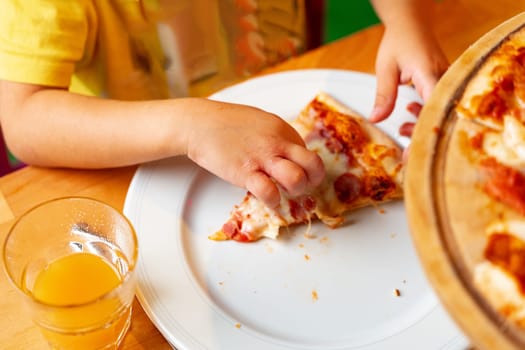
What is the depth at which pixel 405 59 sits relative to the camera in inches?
33.6

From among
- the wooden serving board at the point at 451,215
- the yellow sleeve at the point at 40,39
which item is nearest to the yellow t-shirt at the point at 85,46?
the yellow sleeve at the point at 40,39

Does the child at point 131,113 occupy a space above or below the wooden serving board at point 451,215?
below

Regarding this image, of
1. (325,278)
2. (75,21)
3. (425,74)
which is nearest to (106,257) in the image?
(325,278)

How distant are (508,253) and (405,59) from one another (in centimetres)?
47

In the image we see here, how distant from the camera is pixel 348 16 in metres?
1.81

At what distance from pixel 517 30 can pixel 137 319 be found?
1.65 ft

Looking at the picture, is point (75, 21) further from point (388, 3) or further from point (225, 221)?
point (388, 3)

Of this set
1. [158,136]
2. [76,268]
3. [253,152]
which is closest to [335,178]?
[253,152]

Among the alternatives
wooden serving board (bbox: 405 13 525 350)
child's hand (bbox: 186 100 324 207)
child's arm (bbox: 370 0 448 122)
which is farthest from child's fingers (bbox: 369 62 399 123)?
wooden serving board (bbox: 405 13 525 350)

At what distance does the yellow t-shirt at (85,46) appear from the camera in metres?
0.83

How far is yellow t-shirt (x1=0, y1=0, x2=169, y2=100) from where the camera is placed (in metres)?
0.83

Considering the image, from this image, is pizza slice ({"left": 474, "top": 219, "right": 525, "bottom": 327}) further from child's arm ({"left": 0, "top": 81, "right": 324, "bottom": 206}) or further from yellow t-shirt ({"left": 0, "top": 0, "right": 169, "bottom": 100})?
yellow t-shirt ({"left": 0, "top": 0, "right": 169, "bottom": 100})

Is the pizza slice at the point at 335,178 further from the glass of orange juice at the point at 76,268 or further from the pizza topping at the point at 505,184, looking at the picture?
the pizza topping at the point at 505,184

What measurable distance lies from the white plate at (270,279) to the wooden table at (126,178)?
0.04 metres
